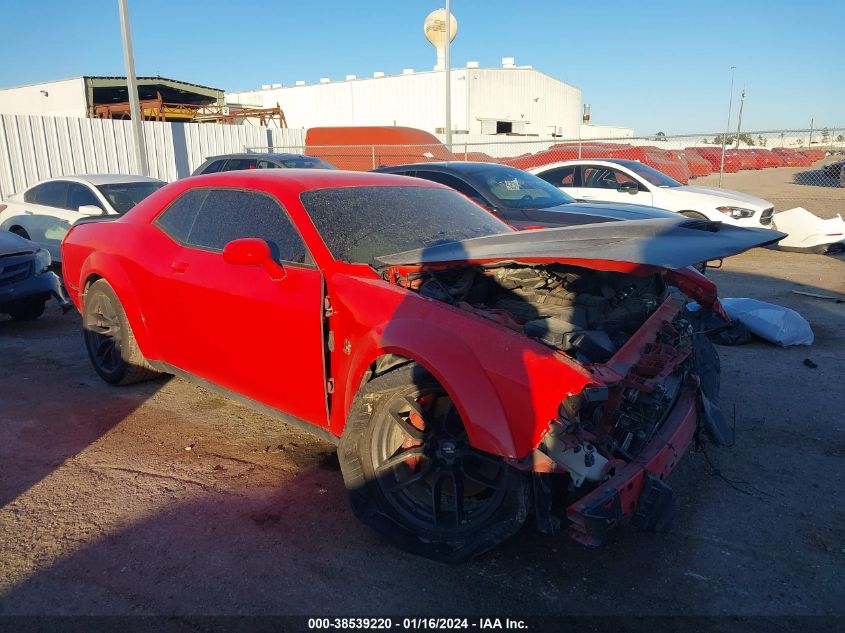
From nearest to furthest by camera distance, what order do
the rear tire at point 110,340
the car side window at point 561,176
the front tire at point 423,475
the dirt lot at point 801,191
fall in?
the front tire at point 423,475
the rear tire at point 110,340
the car side window at point 561,176
the dirt lot at point 801,191

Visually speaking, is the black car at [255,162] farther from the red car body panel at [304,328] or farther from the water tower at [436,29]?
the water tower at [436,29]

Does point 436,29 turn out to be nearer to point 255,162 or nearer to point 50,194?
point 255,162

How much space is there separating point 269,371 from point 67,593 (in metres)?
1.37

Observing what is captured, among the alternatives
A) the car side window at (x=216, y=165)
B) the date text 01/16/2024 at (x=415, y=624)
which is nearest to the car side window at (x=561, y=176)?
the car side window at (x=216, y=165)

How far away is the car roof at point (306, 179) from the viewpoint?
3803 mm

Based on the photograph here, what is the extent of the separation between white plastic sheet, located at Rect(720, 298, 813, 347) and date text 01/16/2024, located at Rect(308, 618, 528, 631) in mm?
4393

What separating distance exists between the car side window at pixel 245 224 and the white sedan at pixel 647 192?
754cm

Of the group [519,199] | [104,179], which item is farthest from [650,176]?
[104,179]

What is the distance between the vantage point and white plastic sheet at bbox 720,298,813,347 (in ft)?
18.8

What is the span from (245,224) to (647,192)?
864 cm

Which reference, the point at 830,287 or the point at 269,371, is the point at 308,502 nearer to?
the point at 269,371

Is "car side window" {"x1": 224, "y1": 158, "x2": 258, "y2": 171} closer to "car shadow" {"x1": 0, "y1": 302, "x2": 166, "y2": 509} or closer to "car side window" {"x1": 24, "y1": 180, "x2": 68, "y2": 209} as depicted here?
"car side window" {"x1": 24, "y1": 180, "x2": 68, "y2": 209}

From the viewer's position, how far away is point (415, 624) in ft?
7.81

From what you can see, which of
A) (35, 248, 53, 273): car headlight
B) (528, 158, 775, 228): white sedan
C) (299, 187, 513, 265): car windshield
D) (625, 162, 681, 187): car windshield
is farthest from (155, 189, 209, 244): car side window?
(625, 162, 681, 187): car windshield
